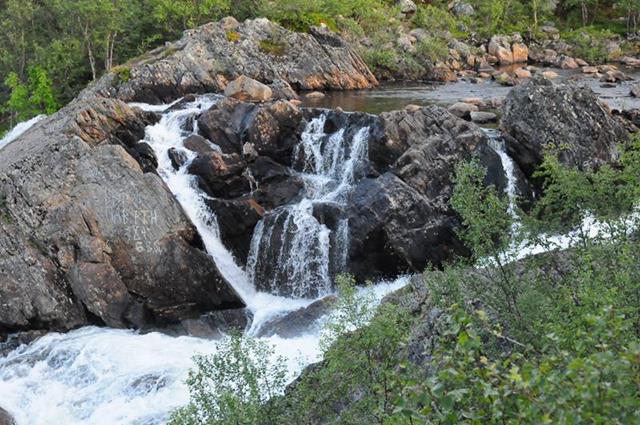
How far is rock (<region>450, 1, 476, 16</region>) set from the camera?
84206mm

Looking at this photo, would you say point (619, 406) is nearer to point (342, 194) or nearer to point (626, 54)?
point (342, 194)

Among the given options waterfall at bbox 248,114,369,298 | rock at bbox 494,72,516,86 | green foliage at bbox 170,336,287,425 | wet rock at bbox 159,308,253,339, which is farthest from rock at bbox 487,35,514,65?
green foliage at bbox 170,336,287,425

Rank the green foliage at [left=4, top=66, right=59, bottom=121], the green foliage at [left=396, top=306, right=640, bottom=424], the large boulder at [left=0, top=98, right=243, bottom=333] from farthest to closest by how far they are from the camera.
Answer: the green foliage at [left=4, top=66, right=59, bottom=121] → the large boulder at [left=0, top=98, right=243, bottom=333] → the green foliage at [left=396, top=306, right=640, bottom=424]

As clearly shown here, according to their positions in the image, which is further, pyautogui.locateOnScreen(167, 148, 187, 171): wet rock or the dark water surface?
the dark water surface

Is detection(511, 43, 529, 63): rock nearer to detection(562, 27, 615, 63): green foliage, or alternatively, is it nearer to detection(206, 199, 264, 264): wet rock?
detection(562, 27, 615, 63): green foliage

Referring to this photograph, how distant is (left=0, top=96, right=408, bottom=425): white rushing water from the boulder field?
2.63 ft

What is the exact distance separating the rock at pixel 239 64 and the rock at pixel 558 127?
23.1m

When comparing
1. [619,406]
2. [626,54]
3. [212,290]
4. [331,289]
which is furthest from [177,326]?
[626,54]

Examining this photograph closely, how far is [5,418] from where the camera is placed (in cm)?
2178

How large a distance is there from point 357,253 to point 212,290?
6669 mm

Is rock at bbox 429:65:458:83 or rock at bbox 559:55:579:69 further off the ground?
rock at bbox 429:65:458:83

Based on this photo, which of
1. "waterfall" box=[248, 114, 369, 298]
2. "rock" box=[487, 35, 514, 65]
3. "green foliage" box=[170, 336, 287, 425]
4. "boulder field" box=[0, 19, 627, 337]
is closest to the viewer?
"green foliage" box=[170, 336, 287, 425]

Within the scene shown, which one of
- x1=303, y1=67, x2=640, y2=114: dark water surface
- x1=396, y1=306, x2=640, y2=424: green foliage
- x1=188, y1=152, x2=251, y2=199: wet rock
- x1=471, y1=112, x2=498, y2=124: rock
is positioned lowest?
x1=303, y1=67, x2=640, y2=114: dark water surface

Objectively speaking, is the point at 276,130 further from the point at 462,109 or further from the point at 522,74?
the point at 522,74
